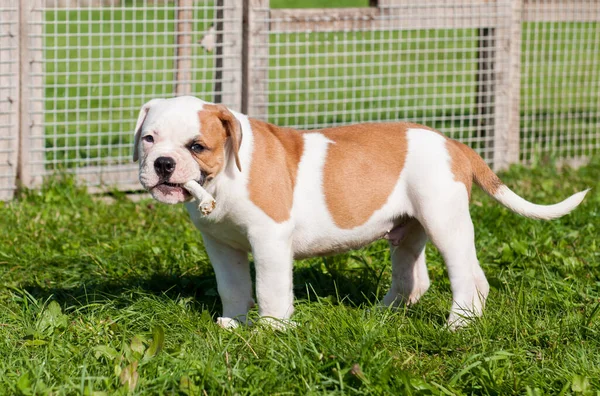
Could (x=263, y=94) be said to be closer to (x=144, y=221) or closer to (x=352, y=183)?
(x=144, y=221)

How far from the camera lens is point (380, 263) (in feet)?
17.0

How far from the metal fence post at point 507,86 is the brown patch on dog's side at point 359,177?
3625mm

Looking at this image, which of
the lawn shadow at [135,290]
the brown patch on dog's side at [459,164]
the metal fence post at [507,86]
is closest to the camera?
the brown patch on dog's side at [459,164]

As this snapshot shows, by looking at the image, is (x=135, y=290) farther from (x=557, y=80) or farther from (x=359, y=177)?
(x=557, y=80)

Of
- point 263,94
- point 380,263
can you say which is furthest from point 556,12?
point 380,263

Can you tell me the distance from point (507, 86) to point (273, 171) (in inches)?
164

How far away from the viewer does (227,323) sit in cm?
410

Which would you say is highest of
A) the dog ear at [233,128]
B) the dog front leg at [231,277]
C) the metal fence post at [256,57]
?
the metal fence post at [256,57]

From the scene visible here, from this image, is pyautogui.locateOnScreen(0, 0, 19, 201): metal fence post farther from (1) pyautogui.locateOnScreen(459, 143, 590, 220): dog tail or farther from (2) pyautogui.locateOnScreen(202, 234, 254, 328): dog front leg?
(1) pyautogui.locateOnScreen(459, 143, 590, 220): dog tail

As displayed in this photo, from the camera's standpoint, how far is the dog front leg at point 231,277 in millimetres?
4223

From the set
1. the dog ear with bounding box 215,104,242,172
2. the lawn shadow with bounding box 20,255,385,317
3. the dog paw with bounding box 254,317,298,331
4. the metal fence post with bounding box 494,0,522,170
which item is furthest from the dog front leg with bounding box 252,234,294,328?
the metal fence post with bounding box 494,0,522,170

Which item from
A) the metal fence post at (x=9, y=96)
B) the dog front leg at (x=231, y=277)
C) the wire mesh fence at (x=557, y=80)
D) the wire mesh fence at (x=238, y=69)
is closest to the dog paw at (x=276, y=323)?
the dog front leg at (x=231, y=277)

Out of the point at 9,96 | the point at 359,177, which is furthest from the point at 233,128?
the point at 9,96

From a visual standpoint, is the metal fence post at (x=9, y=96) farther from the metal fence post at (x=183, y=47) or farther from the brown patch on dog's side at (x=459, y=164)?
the brown patch on dog's side at (x=459, y=164)
